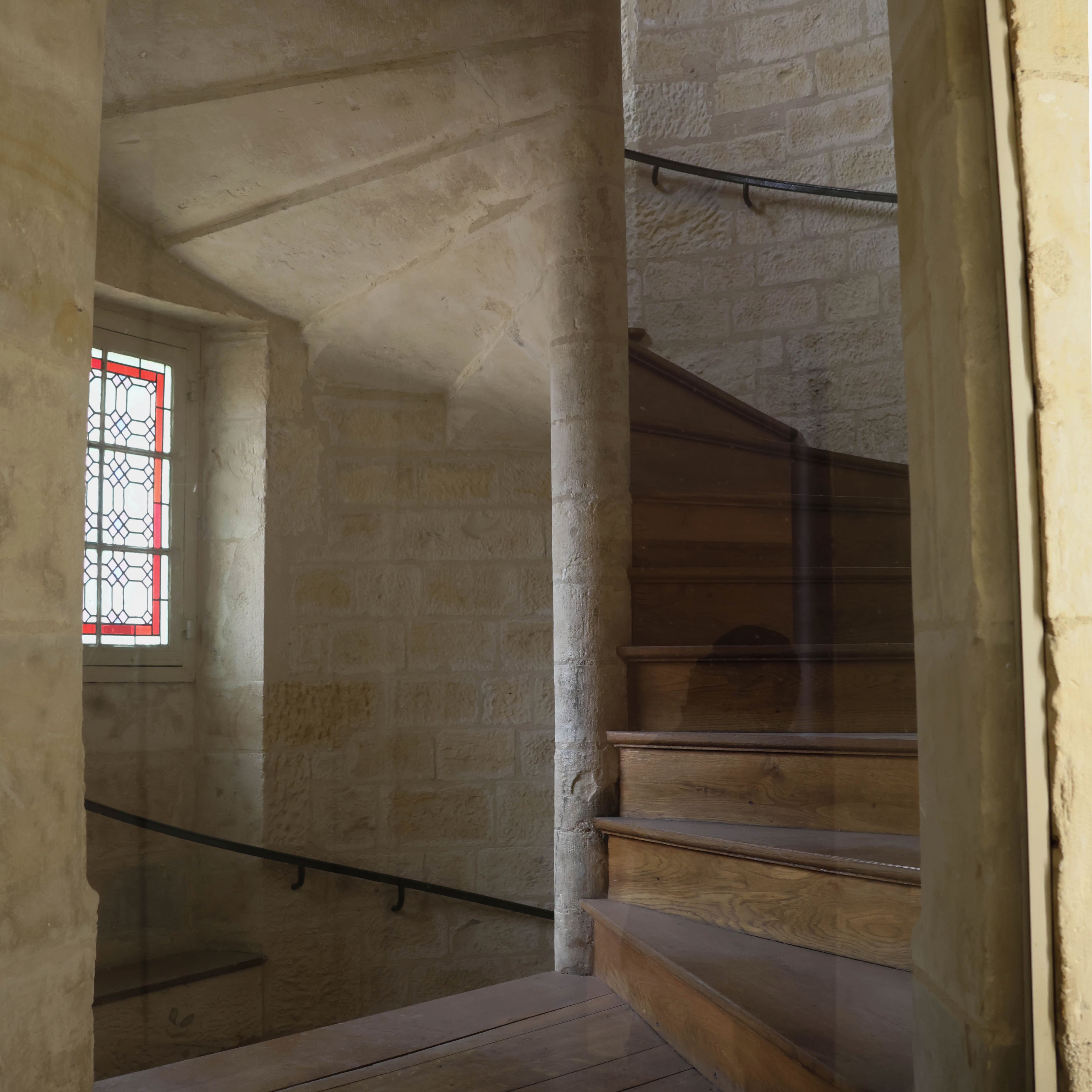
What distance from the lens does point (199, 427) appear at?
3.02 m

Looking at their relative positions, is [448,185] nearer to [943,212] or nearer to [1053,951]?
[943,212]

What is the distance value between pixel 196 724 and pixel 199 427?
0.90 meters

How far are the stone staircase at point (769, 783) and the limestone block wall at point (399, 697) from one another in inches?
43.3

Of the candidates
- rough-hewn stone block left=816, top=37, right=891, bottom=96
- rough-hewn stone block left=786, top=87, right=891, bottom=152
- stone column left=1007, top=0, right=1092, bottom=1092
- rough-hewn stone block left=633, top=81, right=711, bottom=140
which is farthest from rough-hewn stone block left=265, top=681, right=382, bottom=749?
stone column left=1007, top=0, right=1092, bottom=1092

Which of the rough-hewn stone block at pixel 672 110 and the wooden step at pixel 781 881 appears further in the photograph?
the rough-hewn stone block at pixel 672 110

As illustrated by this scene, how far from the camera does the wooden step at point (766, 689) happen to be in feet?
5.80

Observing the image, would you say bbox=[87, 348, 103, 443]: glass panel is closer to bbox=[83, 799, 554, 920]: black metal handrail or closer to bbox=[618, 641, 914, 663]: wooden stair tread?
bbox=[83, 799, 554, 920]: black metal handrail

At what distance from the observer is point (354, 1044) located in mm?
1749

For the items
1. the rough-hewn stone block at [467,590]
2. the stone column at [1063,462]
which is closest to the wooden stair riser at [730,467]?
the rough-hewn stone block at [467,590]

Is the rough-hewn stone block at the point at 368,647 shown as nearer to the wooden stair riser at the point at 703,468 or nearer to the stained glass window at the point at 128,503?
the stained glass window at the point at 128,503

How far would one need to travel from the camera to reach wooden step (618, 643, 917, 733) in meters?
1.77

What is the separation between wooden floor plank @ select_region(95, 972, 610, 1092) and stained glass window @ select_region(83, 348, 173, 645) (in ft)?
3.32

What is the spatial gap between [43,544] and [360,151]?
2.04 meters

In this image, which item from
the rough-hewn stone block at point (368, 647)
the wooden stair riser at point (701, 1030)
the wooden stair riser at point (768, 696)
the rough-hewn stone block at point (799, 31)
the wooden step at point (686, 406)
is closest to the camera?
the wooden stair riser at point (701, 1030)
